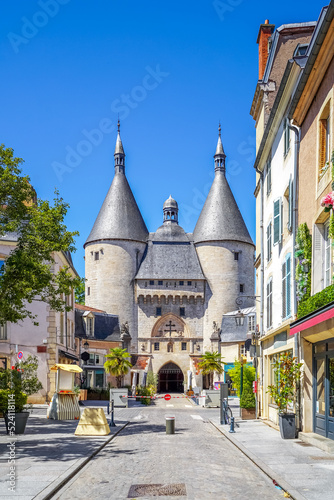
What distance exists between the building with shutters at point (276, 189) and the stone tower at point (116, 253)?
4373cm

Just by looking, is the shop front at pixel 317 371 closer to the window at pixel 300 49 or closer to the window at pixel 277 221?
the window at pixel 277 221

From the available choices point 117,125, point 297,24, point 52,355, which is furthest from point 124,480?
point 117,125

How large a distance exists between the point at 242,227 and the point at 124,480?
65133 millimetres

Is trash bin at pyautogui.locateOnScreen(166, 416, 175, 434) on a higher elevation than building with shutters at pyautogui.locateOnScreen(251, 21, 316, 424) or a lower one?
lower

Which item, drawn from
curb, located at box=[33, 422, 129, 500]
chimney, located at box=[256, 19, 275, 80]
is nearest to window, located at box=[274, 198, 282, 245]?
curb, located at box=[33, 422, 129, 500]

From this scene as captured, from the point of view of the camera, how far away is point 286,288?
59.8ft

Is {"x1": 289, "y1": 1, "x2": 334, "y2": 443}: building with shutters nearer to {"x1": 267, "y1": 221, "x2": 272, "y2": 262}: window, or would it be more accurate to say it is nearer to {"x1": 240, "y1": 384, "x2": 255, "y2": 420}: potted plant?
{"x1": 267, "y1": 221, "x2": 272, "y2": 262}: window

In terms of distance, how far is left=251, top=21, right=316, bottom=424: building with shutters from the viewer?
696 inches

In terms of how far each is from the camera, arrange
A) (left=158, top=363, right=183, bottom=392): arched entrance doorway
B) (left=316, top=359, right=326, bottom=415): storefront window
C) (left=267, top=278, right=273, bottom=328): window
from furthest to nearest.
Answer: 1. (left=158, top=363, right=183, bottom=392): arched entrance doorway
2. (left=267, top=278, right=273, bottom=328): window
3. (left=316, top=359, right=326, bottom=415): storefront window

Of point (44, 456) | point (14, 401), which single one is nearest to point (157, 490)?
point (44, 456)

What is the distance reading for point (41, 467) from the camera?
36.4ft

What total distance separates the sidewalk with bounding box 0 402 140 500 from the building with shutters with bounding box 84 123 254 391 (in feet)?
165

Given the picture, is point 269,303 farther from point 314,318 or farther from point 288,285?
point 314,318

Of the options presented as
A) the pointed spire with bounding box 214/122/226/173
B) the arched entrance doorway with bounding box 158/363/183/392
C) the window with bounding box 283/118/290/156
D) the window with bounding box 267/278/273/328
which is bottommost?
the arched entrance doorway with bounding box 158/363/183/392
